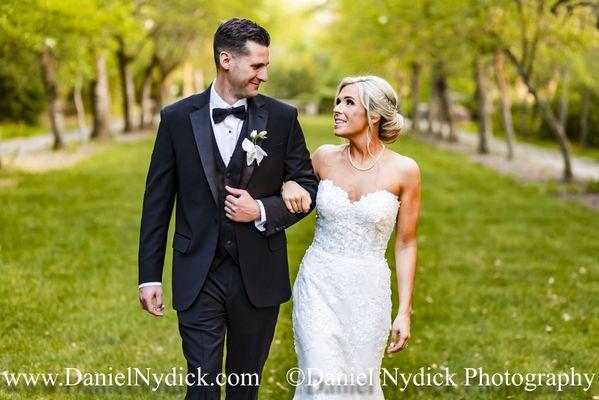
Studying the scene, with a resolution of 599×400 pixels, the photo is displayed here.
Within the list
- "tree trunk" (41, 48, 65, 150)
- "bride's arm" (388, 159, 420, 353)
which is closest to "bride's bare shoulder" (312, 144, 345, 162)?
"bride's arm" (388, 159, 420, 353)

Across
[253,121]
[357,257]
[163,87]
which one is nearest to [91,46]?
[357,257]

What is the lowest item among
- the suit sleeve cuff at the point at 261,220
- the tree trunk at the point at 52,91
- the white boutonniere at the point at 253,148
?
→ the tree trunk at the point at 52,91

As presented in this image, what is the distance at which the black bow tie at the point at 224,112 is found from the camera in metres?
3.88

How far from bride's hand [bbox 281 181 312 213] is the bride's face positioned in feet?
1.49

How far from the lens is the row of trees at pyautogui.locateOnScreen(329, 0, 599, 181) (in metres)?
18.7

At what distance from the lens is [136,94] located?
6244 centimetres

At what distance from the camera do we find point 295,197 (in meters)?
3.96

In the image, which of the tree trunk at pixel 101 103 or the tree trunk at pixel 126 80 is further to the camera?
the tree trunk at pixel 126 80

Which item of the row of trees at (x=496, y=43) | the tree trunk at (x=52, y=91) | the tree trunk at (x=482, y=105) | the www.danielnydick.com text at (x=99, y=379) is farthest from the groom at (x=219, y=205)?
the tree trunk at (x=482, y=105)

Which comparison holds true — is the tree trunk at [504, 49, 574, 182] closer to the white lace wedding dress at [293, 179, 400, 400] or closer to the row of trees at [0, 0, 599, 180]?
the row of trees at [0, 0, 599, 180]

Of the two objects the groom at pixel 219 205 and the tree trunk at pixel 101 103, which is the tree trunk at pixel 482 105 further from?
the groom at pixel 219 205

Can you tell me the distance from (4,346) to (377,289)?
388 cm

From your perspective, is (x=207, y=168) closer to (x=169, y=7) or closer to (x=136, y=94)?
(x=169, y=7)

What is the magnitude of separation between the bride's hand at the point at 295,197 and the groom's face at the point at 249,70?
1.75 feet
